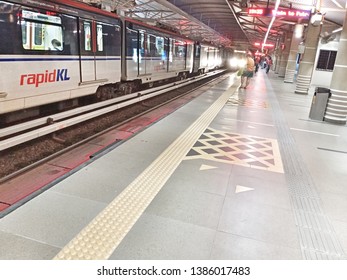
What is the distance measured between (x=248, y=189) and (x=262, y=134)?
2982 mm

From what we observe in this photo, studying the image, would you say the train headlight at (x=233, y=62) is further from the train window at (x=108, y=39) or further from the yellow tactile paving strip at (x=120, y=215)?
the yellow tactile paving strip at (x=120, y=215)

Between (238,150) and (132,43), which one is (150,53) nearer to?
(132,43)

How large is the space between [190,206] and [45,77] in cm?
421

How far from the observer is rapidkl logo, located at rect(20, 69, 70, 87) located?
5171 mm

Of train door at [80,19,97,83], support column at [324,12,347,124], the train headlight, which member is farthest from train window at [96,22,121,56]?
the train headlight

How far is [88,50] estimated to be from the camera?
22.4ft

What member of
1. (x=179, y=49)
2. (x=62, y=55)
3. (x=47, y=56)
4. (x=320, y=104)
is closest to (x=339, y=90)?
(x=320, y=104)

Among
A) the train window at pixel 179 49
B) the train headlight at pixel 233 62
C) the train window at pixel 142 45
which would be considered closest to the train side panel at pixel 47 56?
the train window at pixel 142 45

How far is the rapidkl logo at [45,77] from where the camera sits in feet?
17.0

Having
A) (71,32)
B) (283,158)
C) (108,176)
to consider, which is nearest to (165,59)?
(71,32)

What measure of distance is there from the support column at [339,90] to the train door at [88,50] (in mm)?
6689

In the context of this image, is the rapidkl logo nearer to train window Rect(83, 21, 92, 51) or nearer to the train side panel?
the train side panel

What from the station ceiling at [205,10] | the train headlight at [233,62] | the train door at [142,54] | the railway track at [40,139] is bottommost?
the railway track at [40,139]
